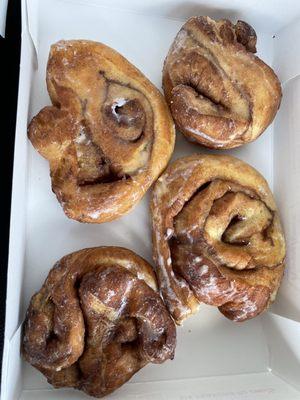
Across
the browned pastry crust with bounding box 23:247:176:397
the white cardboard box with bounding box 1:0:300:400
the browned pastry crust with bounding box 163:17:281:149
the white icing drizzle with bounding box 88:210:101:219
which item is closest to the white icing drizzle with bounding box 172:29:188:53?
the browned pastry crust with bounding box 163:17:281:149

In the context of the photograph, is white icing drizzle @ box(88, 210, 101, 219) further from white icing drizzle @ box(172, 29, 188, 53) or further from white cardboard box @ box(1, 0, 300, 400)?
white icing drizzle @ box(172, 29, 188, 53)

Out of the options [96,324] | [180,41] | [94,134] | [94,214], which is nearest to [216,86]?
[180,41]

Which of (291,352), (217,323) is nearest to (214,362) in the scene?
(217,323)

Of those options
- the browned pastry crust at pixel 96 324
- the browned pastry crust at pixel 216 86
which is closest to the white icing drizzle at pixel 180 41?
the browned pastry crust at pixel 216 86

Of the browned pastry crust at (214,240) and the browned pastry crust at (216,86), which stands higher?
the browned pastry crust at (216,86)

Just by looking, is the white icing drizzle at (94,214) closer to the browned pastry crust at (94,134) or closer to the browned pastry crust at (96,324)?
the browned pastry crust at (94,134)

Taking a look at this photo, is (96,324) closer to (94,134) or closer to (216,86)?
(94,134)

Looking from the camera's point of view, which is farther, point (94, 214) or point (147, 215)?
point (147, 215)
